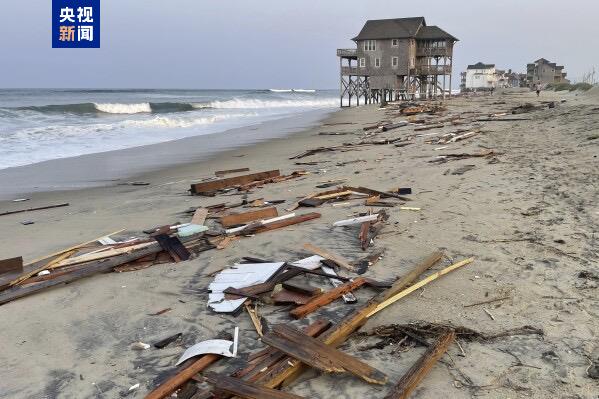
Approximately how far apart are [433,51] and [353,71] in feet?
30.6

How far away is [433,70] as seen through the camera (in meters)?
52.8

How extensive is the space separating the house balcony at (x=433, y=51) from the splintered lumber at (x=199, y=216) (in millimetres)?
51036

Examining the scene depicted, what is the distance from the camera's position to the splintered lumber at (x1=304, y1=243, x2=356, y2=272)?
4.86m

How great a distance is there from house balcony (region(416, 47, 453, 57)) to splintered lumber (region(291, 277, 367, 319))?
53163 millimetres

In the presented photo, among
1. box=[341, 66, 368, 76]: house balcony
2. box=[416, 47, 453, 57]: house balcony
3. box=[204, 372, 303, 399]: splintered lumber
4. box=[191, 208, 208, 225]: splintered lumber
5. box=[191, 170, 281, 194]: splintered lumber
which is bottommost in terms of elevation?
box=[204, 372, 303, 399]: splintered lumber

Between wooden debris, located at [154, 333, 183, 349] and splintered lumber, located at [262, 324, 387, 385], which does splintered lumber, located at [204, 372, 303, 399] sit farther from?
wooden debris, located at [154, 333, 183, 349]

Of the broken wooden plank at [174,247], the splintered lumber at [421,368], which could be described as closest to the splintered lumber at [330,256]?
the broken wooden plank at [174,247]

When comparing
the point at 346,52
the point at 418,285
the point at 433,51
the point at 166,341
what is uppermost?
the point at 346,52

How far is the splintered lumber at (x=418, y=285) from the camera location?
12.8ft

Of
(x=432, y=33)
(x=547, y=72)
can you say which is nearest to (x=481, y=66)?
(x=547, y=72)

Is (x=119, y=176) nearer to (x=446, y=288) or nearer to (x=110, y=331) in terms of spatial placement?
(x=110, y=331)

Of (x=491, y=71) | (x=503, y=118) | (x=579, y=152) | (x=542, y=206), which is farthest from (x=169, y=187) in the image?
(x=491, y=71)

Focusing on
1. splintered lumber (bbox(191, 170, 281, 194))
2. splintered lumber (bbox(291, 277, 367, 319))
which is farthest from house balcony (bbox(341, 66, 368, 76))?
splintered lumber (bbox(291, 277, 367, 319))

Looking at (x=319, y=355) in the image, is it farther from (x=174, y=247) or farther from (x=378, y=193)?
(x=378, y=193)
